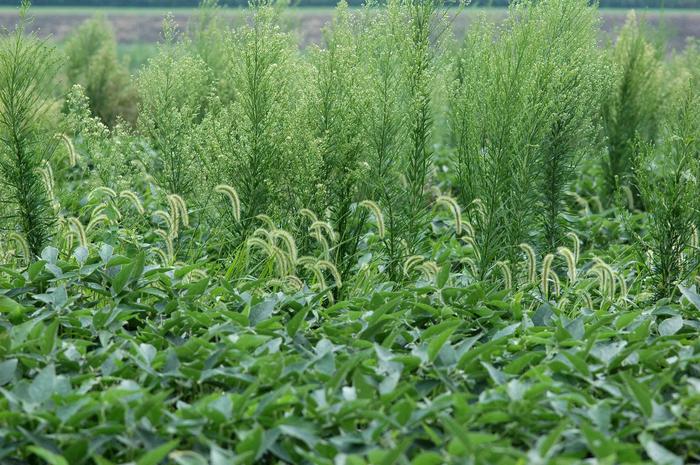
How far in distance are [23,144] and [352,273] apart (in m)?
1.58

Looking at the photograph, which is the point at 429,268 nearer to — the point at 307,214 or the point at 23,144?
the point at 307,214

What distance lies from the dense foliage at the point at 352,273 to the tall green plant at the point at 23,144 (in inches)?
0.5

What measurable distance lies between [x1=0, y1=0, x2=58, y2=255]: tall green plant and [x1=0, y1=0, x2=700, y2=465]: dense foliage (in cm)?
1

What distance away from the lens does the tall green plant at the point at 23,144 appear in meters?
4.18

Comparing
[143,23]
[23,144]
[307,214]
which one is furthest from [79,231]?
[143,23]

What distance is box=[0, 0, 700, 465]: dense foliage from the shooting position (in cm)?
255

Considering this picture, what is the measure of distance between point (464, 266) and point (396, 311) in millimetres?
1151

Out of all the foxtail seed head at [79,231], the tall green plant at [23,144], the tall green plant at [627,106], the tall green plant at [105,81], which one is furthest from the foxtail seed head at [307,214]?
the tall green plant at [105,81]

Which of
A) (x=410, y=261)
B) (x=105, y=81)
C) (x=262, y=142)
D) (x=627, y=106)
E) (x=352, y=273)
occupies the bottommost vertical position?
(x=352, y=273)

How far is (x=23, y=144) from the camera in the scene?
421 centimetres

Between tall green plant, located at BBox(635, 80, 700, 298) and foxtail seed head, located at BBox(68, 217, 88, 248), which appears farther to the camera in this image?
tall green plant, located at BBox(635, 80, 700, 298)

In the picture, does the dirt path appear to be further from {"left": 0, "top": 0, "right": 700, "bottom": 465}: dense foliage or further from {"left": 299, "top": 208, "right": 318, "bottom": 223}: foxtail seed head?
{"left": 299, "top": 208, "right": 318, "bottom": 223}: foxtail seed head

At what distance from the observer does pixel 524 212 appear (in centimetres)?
438

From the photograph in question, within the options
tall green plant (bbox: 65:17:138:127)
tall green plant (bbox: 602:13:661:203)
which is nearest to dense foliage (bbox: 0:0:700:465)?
tall green plant (bbox: 602:13:661:203)
